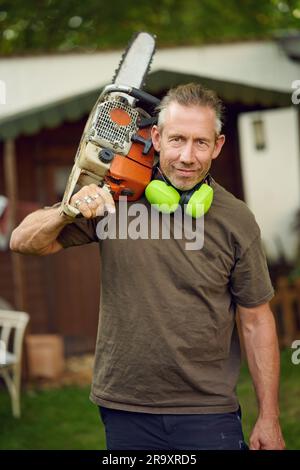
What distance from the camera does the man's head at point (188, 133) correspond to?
2.85 meters

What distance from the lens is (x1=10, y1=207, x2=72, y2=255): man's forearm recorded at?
2.91 metres

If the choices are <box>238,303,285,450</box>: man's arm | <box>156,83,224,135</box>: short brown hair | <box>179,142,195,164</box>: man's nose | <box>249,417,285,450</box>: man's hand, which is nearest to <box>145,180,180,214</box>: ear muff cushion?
<box>179,142,195,164</box>: man's nose

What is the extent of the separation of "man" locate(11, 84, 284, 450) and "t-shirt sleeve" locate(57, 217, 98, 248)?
0.07 m

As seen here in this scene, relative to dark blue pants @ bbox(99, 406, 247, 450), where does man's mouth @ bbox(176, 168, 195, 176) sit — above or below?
above

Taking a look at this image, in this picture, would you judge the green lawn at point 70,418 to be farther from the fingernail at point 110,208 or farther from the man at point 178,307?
the fingernail at point 110,208

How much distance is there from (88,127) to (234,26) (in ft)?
62.9

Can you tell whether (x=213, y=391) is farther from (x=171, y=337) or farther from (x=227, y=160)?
(x=227, y=160)

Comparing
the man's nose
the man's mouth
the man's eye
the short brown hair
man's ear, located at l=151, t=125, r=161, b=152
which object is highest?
the short brown hair

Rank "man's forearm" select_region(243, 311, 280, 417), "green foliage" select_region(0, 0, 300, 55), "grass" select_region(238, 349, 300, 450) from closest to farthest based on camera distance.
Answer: "man's forearm" select_region(243, 311, 280, 417) < "grass" select_region(238, 349, 300, 450) < "green foliage" select_region(0, 0, 300, 55)

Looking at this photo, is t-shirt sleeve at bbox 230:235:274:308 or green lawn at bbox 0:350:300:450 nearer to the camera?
t-shirt sleeve at bbox 230:235:274:308

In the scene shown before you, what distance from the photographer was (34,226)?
117 inches

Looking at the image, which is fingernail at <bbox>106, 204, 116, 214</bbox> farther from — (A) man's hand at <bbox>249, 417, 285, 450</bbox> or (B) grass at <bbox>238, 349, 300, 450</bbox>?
(B) grass at <bbox>238, 349, 300, 450</bbox>

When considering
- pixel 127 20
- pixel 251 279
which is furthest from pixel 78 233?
pixel 127 20

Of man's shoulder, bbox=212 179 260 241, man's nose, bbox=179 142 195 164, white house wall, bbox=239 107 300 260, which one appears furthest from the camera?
white house wall, bbox=239 107 300 260
